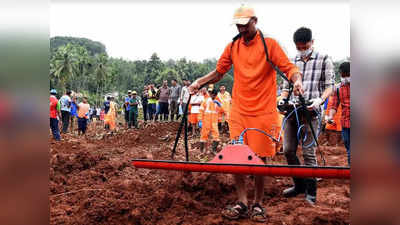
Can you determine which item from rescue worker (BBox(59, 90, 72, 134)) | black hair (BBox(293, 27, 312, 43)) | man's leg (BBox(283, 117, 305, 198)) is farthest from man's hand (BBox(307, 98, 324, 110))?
rescue worker (BBox(59, 90, 72, 134))

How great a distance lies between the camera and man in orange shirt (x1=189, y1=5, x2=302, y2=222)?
2.62 m

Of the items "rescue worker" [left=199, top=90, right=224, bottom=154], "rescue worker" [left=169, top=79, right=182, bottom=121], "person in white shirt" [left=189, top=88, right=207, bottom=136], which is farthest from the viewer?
"rescue worker" [left=169, top=79, right=182, bottom=121]

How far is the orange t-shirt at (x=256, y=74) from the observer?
260cm

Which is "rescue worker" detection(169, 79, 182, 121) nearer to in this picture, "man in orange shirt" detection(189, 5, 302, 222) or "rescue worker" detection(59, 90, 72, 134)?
"rescue worker" detection(59, 90, 72, 134)

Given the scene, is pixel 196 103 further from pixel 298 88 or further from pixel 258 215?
pixel 298 88

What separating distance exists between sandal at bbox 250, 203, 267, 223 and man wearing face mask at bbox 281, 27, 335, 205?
710 millimetres

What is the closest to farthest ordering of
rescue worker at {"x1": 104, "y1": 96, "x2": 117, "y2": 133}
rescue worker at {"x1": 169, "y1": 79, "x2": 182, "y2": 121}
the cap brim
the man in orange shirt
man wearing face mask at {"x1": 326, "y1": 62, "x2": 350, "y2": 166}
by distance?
the cap brim, the man in orange shirt, man wearing face mask at {"x1": 326, "y1": 62, "x2": 350, "y2": 166}, rescue worker at {"x1": 169, "y1": 79, "x2": 182, "y2": 121}, rescue worker at {"x1": 104, "y1": 96, "x2": 117, "y2": 133}

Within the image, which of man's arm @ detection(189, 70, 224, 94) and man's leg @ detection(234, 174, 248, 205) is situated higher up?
man's arm @ detection(189, 70, 224, 94)

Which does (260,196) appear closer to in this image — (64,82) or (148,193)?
(148,193)

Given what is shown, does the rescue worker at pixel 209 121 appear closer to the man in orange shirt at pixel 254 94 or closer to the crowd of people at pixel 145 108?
the crowd of people at pixel 145 108

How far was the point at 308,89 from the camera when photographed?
3.43 metres

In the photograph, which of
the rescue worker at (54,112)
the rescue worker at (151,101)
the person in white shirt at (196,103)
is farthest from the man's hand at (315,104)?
the rescue worker at (151,101)
